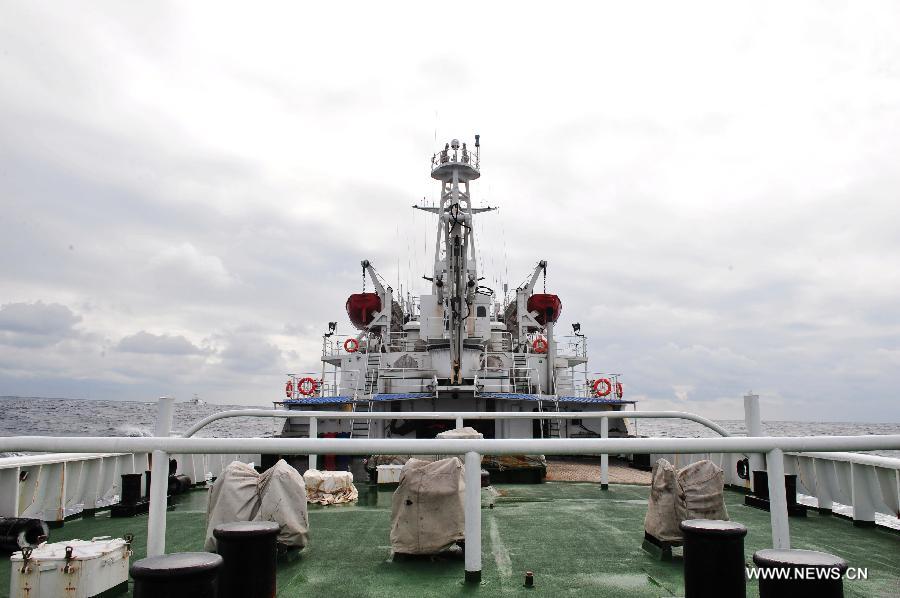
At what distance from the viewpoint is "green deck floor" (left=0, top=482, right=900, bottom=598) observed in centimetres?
400

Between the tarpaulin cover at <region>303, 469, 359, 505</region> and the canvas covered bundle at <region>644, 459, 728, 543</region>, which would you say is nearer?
the canvas covered bundle at <region>644, 459, 728, 543</region>

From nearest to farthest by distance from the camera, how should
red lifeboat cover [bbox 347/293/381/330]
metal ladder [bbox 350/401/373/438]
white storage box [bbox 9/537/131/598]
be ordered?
white storage box [bbox 9/537/131/598] → metal ladder [bbox 350/401/373/438] → red lifeboat cover [bbox 347/293/381/330]

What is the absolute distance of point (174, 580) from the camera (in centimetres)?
257

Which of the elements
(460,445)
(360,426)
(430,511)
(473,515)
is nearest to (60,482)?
(430,511)

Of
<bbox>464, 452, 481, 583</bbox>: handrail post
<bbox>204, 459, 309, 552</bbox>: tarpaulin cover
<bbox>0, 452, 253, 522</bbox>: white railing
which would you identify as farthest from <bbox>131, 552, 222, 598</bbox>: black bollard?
<bbox>0, 452, 253, 522</bbox>: white railing

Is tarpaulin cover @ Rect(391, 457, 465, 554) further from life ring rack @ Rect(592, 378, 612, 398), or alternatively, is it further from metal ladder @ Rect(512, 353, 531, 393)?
life ring rack @ Rect(592, 378, 612, 398)

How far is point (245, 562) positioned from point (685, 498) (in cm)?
327

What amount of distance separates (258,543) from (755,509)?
6277 millimetres

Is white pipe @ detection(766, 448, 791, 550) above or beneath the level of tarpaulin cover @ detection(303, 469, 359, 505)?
above

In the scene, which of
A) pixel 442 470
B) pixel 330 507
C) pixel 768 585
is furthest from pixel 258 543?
pixel 330 507

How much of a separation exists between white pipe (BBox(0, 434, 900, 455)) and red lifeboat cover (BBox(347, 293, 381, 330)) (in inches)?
918

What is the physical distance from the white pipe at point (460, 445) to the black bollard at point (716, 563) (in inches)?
16.8

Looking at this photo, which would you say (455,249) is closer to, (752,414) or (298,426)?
(298,426)

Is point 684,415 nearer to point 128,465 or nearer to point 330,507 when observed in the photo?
point 330,507
